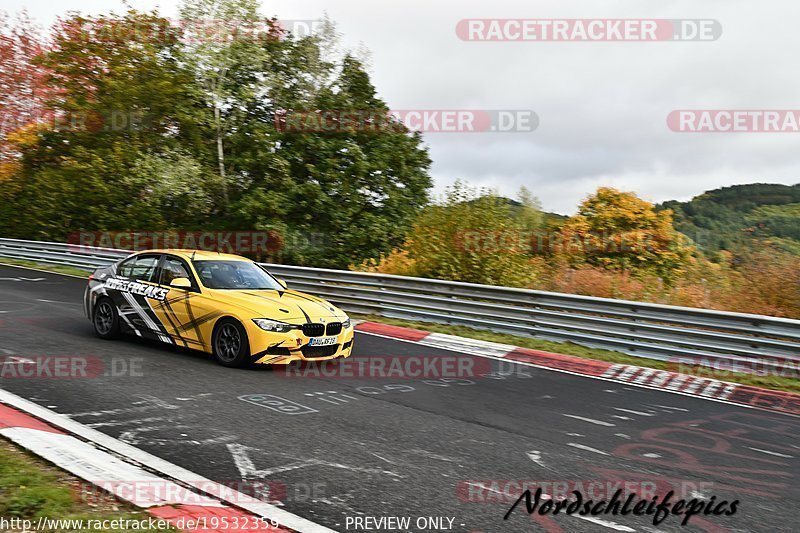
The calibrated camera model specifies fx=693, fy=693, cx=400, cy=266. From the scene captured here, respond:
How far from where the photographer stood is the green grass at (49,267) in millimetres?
21953

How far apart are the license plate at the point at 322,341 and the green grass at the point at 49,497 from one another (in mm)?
4626

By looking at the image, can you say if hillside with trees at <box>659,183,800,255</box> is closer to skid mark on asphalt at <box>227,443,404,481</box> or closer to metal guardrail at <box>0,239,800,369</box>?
metal guardrail at <box>0,239,800,369</box>

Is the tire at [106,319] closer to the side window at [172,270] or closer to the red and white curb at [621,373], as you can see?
the side window at [172,270]

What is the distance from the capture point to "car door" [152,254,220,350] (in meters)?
9.52

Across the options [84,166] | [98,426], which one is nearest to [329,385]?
[98,426]

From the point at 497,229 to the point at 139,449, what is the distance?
11.9 meters

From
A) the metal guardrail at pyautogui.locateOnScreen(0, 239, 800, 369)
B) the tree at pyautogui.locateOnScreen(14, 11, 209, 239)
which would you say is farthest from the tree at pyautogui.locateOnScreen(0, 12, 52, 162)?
the metal guardrail at pyautogui.locateOnScreen(0, 239, 800, 369)

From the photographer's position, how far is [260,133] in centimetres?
3105

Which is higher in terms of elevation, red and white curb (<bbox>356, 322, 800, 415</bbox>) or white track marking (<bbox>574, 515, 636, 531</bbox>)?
red and white curb (<bbox>356, 322, 800, 415</bbox>)

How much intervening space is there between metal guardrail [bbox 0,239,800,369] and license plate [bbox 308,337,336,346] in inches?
191

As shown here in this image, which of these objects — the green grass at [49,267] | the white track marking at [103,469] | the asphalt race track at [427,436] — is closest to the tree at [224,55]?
the green grass at [49,267]
